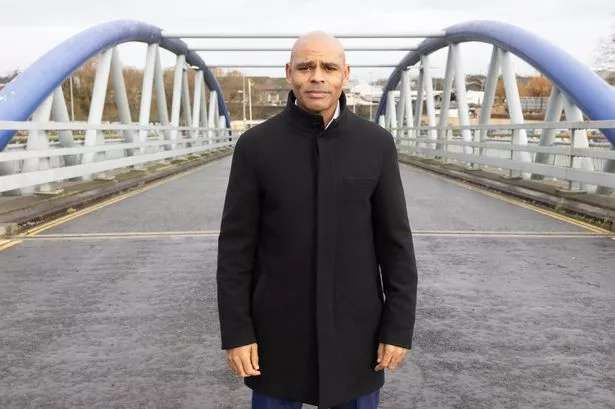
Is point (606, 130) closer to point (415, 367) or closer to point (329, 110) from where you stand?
point (415, 367)

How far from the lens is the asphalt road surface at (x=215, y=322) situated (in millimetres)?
3273

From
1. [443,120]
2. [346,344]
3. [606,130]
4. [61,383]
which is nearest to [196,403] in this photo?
[61,383]

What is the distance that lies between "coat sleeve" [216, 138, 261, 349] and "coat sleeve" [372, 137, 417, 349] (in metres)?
0.38

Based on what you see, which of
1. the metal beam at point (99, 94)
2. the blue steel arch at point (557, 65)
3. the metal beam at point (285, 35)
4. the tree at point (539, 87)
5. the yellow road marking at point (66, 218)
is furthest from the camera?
the tree at point (539, 87)

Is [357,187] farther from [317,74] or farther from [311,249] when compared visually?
[317,74]

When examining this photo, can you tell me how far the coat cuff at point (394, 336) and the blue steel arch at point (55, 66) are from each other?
30.3 ft

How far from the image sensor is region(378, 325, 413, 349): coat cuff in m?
1.98

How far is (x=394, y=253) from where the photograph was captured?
80.2 inches

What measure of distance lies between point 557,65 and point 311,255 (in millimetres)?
12117

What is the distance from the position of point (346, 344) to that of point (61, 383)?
2.05 metres

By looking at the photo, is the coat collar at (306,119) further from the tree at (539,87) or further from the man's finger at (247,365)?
the tree at (539,87)

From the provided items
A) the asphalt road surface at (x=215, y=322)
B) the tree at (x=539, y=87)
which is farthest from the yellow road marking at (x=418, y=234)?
the tree at (x=539, y=87)

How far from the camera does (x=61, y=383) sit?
3.38m

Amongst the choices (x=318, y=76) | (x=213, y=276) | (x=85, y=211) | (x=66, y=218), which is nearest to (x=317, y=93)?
(x=318, y=76)
